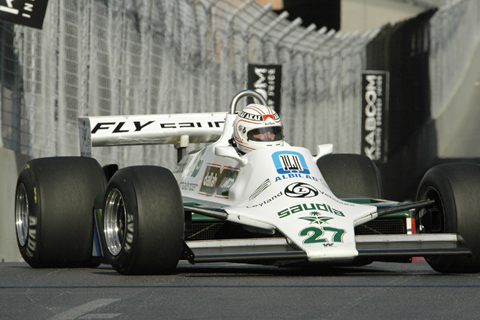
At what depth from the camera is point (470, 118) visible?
28.7m

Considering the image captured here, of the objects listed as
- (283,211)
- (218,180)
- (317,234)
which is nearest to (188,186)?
(218,180)

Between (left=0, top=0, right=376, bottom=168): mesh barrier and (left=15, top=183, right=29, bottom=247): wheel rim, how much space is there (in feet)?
8.79

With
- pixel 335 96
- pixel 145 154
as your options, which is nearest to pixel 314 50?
pixel 335 96

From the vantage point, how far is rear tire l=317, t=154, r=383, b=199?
9938 millimetres

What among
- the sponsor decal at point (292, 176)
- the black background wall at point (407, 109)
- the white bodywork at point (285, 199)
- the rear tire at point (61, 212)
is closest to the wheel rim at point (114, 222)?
the rear tire at point (61, 212)

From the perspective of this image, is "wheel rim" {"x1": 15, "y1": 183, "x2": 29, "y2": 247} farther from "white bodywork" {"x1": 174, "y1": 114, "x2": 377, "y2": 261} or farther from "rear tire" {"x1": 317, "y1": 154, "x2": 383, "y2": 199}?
"rear tire" {"x1": 317, "y1": 154, "x2": 383, "y2": 199}

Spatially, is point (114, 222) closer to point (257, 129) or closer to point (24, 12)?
point (257, 129)

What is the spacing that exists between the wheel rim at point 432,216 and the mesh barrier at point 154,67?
5.12 m

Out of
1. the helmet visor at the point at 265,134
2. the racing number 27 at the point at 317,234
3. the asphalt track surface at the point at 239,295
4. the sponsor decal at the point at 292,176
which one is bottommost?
the asphalt track surface at the point at 239,295

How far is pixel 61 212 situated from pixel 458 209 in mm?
2933

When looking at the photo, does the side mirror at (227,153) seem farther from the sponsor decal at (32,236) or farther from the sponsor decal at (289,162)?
the sponsor decal at (32,236)

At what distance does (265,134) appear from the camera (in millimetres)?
8844

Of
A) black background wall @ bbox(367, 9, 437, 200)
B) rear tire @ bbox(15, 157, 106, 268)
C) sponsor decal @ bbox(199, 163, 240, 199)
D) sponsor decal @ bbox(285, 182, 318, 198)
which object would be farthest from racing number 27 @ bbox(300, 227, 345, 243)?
black background wall @ bbox(367, 9, 437, 200)

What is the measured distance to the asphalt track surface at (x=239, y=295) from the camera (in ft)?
17.4
